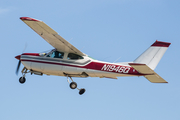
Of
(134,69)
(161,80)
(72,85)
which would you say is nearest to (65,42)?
(72,85)

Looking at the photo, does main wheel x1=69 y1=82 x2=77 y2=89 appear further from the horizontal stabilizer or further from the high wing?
the horizontal stabilizer

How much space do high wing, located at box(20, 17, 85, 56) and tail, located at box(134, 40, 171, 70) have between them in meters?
3.59

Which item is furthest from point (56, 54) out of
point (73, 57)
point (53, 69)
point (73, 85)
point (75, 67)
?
point (73, 85)

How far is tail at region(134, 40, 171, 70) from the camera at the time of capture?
22906 mm

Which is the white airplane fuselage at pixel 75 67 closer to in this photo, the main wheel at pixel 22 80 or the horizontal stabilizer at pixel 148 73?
the horizontal stabilizer at pixel 148 73

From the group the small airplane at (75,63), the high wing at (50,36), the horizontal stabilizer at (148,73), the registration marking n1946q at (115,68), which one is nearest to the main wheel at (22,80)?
the small airplane at (75,63)

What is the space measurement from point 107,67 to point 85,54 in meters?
1.51

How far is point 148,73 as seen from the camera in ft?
72.6

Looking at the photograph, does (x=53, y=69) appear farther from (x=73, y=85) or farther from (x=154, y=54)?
(x=154, y=54)

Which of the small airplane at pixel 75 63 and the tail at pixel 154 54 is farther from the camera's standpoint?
the tail at pixel 154 54

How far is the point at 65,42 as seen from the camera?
74.8 ft

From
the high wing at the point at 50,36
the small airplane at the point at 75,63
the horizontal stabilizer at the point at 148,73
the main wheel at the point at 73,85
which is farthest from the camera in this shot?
Result: the main wheel at the point at 73,85

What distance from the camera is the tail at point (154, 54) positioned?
75.2ft

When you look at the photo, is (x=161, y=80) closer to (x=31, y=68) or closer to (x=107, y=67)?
(x=107, y=67)
